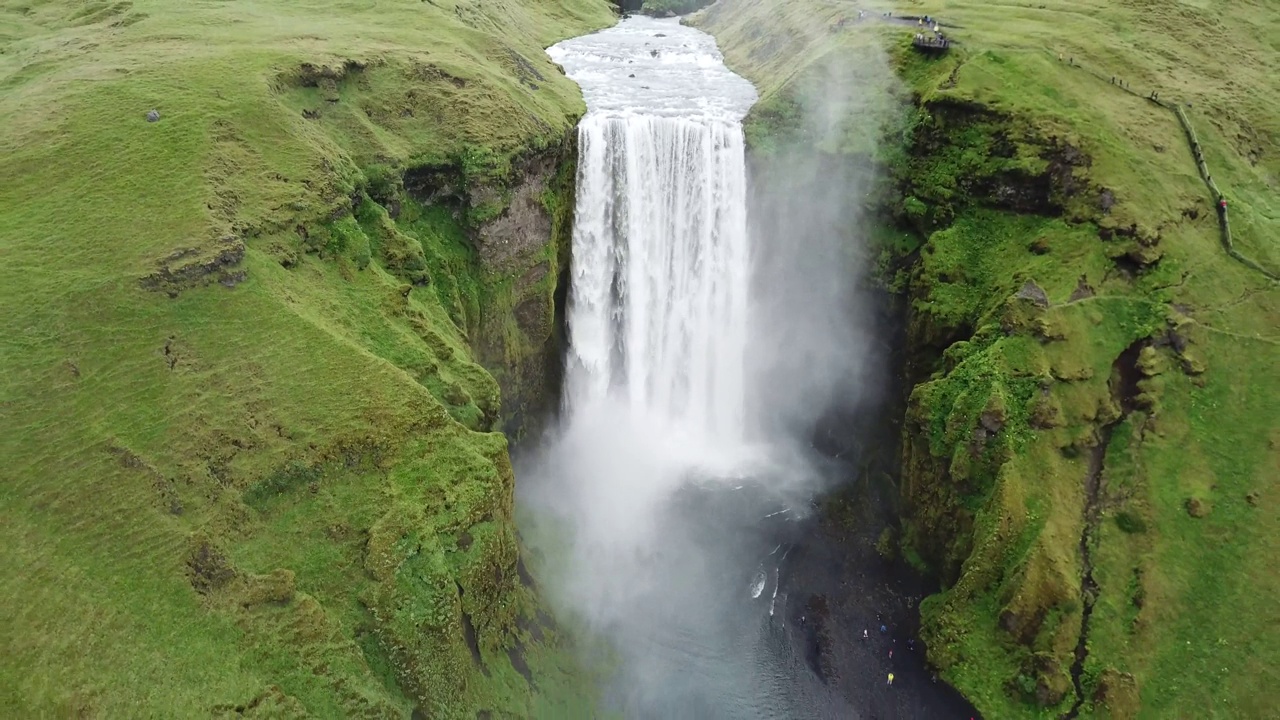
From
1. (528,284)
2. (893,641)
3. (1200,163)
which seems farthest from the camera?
(528,284)

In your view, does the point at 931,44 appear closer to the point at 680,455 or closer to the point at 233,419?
the point at 680,455

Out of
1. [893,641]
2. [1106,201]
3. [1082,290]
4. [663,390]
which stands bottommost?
[893,641]

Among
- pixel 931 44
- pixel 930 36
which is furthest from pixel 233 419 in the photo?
pixel 930 36

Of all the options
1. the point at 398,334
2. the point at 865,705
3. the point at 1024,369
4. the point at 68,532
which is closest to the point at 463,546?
the point at 398,334

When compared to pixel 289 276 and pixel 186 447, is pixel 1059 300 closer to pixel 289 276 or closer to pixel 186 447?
pixel 289 276

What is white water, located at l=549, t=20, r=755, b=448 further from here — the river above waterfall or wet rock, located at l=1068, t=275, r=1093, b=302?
wet rock, located at l=1068, t=275, r=1093, b=302

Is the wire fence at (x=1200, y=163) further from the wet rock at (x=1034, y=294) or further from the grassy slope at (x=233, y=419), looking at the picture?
the grassy slope at (x=233, y=419)
